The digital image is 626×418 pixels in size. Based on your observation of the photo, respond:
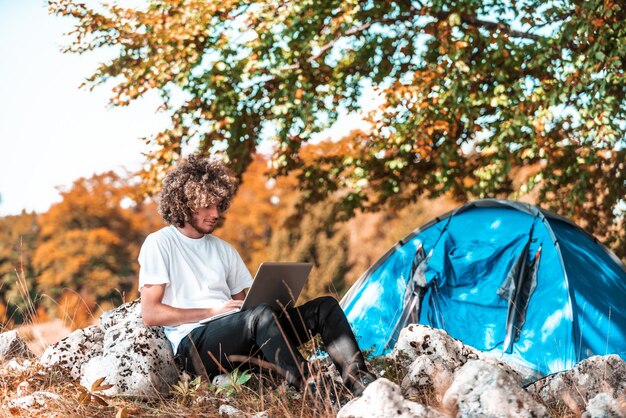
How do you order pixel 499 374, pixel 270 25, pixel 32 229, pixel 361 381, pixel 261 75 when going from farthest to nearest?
pixel 32 229, pixel 261 75, pixel 270 25, pixel 361 381, pixel 499 374

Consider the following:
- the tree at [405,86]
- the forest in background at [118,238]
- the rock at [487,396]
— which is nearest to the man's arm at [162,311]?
the rock at [487,396]

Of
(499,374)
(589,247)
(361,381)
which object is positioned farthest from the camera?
(589,247)

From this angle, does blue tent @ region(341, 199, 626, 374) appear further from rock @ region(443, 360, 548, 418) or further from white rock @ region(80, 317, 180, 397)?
rock @ region(443, 360, 548, 418)

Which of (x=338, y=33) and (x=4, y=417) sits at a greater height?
(x=338, y=33)

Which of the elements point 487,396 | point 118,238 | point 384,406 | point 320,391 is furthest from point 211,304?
point 118,238

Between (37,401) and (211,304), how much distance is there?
92cm

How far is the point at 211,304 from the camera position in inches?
160

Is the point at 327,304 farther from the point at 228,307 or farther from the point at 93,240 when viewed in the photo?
the point at 93,240

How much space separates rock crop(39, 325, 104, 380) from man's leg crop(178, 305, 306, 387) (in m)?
0.82

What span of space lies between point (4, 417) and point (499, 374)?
7.12 feet

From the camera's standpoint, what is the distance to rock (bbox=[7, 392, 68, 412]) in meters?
3.70

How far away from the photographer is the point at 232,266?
4.31 m

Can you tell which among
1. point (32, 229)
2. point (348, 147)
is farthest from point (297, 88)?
point (32, 229)

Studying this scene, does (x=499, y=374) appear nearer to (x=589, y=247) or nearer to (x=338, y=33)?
(x=589, y=247)
